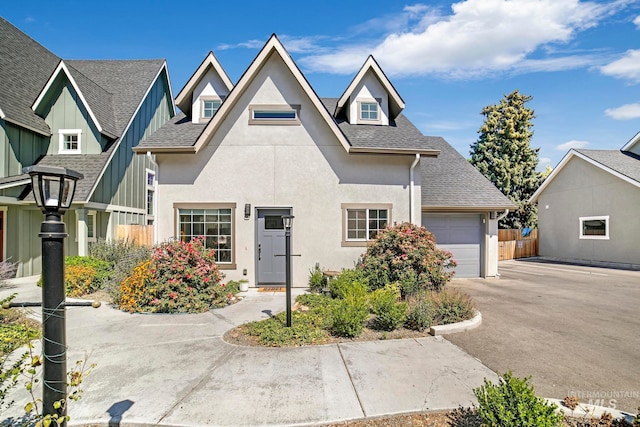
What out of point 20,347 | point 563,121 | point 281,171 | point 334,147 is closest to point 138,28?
Result: point 281,171

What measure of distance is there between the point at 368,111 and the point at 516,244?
15382mm

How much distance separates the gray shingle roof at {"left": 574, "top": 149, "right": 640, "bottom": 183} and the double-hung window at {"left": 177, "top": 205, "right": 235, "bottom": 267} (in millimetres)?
19218

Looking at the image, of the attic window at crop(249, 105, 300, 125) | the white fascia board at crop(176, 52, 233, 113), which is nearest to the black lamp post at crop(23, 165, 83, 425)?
the attic window at crop(249, 105, 300, 125)

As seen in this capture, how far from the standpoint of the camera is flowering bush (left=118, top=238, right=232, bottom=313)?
25.2ft

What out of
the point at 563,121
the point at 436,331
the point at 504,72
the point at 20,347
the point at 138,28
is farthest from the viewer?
the point at 563,121

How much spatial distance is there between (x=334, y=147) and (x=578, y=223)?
55.8 ft

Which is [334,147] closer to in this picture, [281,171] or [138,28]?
[281,171]

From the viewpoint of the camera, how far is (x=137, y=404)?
3.66m

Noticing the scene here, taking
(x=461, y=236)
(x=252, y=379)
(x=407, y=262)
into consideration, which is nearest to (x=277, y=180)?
(x=407, y=262)

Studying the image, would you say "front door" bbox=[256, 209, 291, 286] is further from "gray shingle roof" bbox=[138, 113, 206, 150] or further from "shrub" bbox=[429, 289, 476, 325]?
"shrub" bbox=[429, 289, 476, 325]

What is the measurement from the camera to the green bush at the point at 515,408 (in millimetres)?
2725

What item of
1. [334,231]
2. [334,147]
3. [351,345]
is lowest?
[351,345]

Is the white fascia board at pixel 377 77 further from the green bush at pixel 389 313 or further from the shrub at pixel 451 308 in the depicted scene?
the green bush at pixel 389 313

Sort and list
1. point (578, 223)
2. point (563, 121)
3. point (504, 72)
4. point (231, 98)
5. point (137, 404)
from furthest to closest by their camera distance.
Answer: point (578, 223) → point (563, 121) → point (504, 72) → point (231, 98) → point (137, 404)
